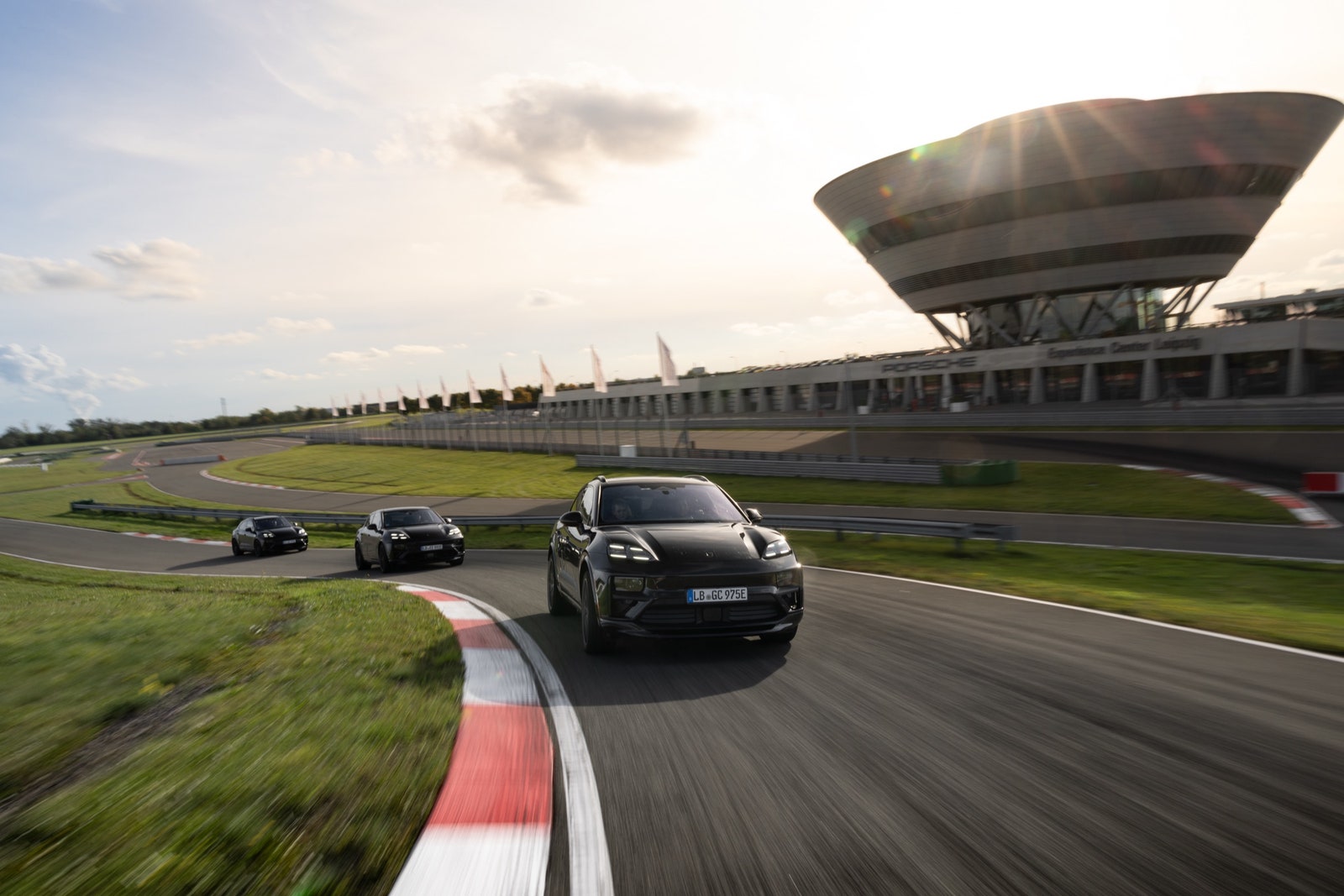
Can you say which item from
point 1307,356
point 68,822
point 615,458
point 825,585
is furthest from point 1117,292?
point 68,822

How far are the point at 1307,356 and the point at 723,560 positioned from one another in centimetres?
5203

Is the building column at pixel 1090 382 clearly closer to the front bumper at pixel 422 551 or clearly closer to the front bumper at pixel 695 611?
the front bumper at pixel 422 551

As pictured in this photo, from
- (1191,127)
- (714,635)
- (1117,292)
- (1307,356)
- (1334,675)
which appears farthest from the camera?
(1117,292)

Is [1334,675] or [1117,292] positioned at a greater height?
[1117,292]

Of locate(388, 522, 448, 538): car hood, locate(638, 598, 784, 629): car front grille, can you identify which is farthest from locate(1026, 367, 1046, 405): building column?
locate(638, 598, 784, 629): car front grille

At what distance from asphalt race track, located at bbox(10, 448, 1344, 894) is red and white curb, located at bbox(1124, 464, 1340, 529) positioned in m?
13.5

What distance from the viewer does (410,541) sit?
57.7ft

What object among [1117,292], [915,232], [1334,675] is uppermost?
[915,232]

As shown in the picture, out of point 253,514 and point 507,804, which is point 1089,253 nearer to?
point 253,514

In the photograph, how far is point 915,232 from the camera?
229ft

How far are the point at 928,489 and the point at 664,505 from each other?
2065 cm

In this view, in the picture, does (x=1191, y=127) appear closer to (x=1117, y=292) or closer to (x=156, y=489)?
(x=1117, y=292)

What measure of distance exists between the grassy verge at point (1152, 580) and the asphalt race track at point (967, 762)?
120 centimetres

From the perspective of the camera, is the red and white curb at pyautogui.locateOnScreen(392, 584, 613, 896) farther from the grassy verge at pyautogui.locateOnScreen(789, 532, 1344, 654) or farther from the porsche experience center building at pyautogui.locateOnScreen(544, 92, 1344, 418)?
the porsche experience center building at pyautogui.locateOnScreen(544, 92, 1344, 418)
